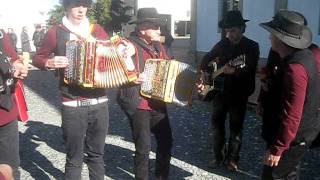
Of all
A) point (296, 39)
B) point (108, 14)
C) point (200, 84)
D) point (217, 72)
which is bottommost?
point (108, 14)

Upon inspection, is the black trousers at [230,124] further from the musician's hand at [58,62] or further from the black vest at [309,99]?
the musician's hand at [58,62]

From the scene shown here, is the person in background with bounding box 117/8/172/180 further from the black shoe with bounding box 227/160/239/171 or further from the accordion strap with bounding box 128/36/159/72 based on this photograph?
the black shoe with bounding box 227/160/239/171

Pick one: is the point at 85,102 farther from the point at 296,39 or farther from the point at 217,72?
the point at 296,39

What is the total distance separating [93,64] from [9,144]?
0.95m

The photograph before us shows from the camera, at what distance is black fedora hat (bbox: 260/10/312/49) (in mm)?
3307

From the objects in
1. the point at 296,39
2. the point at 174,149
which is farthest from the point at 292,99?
the point at 174,149

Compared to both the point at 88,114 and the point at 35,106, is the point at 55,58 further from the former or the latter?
the point at 35,106

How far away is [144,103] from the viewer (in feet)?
14.6

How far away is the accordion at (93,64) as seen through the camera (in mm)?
3869

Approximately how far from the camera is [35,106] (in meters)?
10.2

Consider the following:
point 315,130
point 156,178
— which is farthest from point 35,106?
point 315,130

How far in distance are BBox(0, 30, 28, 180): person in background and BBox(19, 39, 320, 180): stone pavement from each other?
4.87 ft

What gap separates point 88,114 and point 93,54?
1.84 feet

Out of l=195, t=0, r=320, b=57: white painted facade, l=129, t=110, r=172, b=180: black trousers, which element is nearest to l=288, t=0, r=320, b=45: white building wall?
l=195, t=0, r=320, b=57: white painted facade
